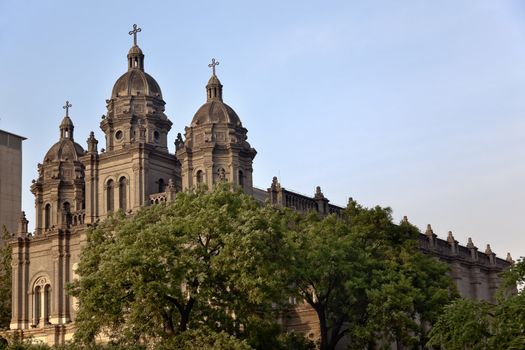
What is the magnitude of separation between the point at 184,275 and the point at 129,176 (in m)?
21.3

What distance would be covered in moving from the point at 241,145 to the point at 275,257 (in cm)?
1868

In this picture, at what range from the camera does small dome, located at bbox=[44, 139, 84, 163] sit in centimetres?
6794

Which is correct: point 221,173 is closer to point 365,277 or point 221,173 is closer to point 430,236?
point 365,277

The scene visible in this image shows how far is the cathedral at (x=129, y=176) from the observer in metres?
56.2

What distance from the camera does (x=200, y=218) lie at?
38688mm

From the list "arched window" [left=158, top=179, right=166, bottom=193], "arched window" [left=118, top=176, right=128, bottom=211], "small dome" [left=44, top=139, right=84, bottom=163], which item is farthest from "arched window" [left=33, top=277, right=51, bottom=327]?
"small dome" [left=44, top=139, right=84, bottom=163]

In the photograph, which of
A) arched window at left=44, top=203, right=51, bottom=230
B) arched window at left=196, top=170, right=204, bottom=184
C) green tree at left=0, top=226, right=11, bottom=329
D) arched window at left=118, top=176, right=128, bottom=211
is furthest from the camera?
arched window at left=44, top=203, right=51, bottom=230

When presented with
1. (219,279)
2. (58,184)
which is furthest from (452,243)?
(219,279)

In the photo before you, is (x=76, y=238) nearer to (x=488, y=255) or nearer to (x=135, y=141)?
(x=135, y=141)

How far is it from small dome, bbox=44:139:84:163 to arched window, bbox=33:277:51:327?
10.5 m

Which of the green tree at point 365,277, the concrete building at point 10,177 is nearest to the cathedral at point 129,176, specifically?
the green tree at point 365,277

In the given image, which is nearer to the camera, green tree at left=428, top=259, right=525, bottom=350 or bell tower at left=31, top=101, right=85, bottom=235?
green tree at left=428, top=259, right=525, bottom=350

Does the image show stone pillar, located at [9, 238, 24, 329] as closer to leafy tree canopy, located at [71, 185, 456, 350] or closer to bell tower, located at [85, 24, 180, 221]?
bell tower, located at [85, 24, 180, 221]

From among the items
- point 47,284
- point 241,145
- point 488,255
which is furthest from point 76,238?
point 488,255
